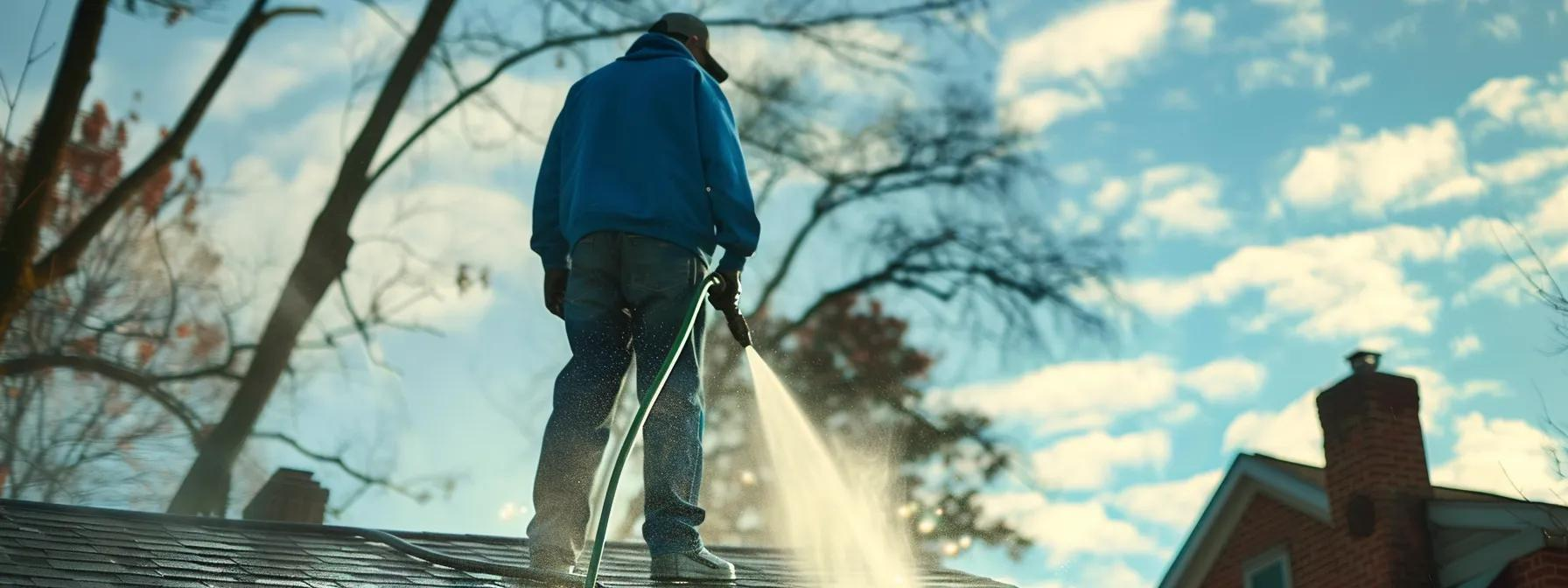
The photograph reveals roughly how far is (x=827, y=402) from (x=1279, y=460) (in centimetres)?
631

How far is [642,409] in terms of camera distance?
3939 millimetres

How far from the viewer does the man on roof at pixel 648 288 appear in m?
4.30

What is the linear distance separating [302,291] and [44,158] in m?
2.90

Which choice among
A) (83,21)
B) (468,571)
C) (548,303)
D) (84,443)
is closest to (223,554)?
(468,571)

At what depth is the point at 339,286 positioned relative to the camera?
15852 millimetres

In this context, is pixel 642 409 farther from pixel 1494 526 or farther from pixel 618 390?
pixel 1494 526

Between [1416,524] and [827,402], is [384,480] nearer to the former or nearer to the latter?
[827,402]

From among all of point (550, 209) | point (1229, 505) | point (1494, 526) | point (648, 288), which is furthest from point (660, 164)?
point (1229, 505)

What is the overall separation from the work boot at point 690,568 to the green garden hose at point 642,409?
251 millimetres

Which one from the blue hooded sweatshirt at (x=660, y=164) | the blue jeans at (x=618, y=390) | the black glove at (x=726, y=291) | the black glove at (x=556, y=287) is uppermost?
the blue hooded sweatshirt at (x=660, y=164)

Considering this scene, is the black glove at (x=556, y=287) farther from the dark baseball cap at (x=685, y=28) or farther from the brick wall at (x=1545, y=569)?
the brick wall at (x=1545, y=569)

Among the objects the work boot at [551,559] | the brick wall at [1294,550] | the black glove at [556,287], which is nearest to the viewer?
the work boot at [551,559]

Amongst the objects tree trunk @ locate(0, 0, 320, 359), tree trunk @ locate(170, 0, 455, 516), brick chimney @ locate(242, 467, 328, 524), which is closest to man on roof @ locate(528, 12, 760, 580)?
brick chimney @ locate(242, 467, 328, 524)

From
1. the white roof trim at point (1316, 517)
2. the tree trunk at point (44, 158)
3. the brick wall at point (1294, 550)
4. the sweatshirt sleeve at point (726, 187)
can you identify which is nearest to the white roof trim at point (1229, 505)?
the white roof trim at point (1316, 517)
